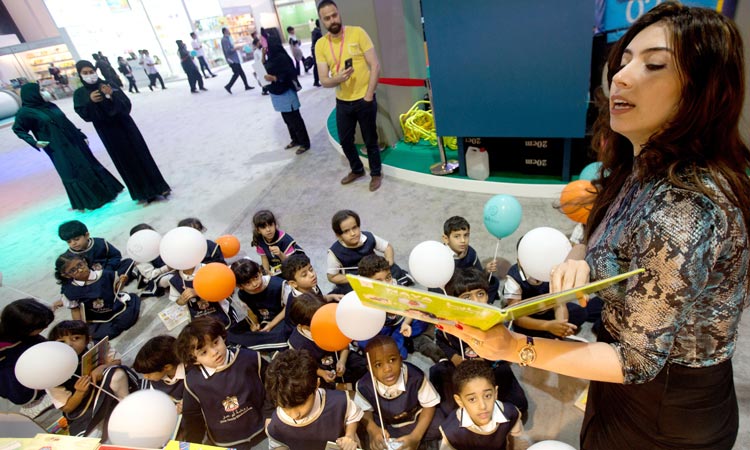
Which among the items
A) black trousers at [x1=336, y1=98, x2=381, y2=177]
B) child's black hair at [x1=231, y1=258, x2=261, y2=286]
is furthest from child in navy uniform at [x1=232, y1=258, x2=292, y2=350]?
black trousers at [x1=336, y1=98, x2=381, y2=177]

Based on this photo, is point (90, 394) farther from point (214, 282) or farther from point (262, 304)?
point (262, 304)

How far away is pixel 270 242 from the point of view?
10.0 feet

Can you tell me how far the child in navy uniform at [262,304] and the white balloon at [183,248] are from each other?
0.37m

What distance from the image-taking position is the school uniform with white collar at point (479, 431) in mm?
1601

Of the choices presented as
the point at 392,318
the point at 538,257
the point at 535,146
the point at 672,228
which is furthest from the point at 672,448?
the point at 535,146

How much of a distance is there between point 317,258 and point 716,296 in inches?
115

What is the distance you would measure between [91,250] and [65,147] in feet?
7.85

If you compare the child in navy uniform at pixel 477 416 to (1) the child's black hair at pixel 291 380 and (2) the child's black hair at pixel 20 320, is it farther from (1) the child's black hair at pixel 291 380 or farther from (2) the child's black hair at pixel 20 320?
(2) the child's black hair at pixel 20 320

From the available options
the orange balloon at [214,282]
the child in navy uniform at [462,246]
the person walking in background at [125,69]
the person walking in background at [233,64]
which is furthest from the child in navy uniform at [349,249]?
the person walking in background at [125,69]

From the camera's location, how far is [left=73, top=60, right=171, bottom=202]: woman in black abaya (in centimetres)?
417

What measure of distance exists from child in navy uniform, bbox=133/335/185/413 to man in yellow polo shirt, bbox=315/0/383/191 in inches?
110

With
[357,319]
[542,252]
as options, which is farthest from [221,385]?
[542,252]

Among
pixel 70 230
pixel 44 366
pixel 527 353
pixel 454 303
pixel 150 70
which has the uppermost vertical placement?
pixel 454 303

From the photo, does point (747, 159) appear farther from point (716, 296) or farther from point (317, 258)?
point (317, 258)
